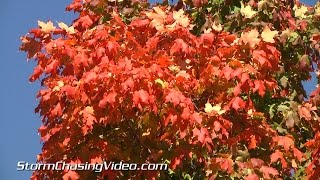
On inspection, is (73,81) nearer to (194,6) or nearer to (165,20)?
(165,20)

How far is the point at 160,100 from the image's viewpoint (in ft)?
24.6

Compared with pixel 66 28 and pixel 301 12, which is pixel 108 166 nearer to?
pixel 66 28

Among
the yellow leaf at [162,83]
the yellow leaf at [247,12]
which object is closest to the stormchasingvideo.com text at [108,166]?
the yellow leaf at [162,83]

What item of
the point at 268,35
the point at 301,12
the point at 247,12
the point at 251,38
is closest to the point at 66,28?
the point at 251,38

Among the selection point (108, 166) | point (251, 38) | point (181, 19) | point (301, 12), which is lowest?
point (108, 166)

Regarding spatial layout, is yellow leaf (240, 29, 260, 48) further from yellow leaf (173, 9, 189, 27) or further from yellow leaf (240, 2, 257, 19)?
yellow leaf (240, 2, 257, 19)

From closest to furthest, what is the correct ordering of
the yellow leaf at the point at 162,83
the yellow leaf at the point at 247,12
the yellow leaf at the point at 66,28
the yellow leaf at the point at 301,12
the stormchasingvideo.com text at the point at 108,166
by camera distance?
the yellow leaf at the point at 162,83, the stormchasingvideo.com text at the point at 108,166, the yellow leaf at the point at 66,28, the yellow leaf at the point at 247,12, the yellow leaf at the point at 301,12

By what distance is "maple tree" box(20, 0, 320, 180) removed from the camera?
7.42m

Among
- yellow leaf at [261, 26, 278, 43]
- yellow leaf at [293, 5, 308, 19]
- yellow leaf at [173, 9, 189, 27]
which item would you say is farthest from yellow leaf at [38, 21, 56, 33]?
yellow leaf at [293, 5, 308, 19]

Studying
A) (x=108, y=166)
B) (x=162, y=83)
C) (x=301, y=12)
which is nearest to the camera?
(x=162, y=83)

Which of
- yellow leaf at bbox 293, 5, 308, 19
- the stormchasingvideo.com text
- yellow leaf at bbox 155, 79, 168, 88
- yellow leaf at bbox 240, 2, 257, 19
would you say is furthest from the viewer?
yellow leaf at bbox 293, 5, 308, 19

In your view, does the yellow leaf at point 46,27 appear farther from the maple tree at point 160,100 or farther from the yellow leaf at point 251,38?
the yellow leaf at point 251,38

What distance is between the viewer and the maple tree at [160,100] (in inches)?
292

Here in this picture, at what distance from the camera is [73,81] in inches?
305
